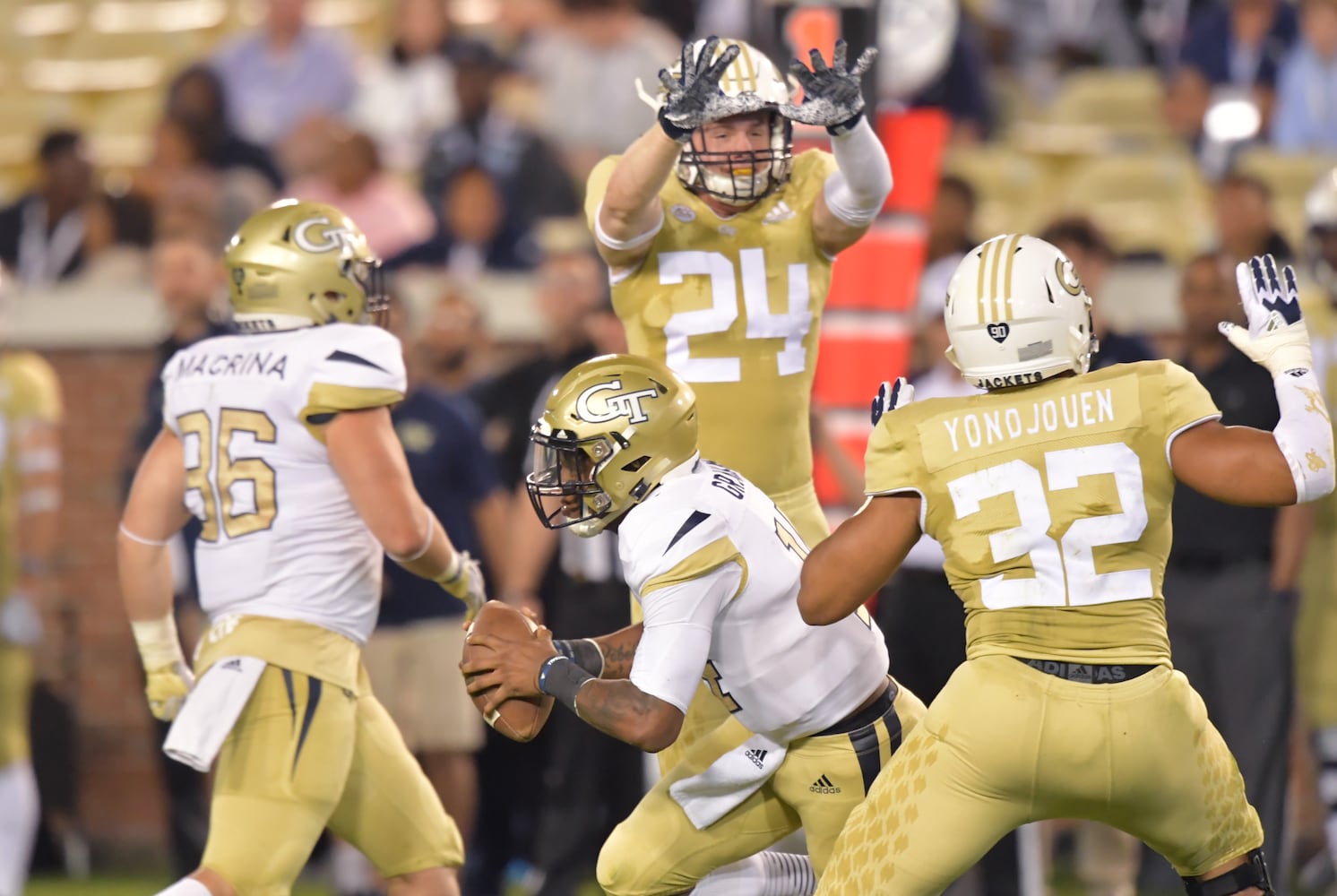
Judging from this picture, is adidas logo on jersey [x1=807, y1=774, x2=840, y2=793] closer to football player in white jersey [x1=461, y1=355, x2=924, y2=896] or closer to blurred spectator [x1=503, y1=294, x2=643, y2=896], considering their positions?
football player in white jersey [x1=461, y1=355, x2=924, y2=896]

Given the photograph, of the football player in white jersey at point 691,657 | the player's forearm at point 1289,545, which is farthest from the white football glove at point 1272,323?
the player's forearm at point 1289,545

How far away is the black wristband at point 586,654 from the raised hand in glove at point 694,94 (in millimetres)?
1166

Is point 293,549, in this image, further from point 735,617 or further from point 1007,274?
point 1007,274

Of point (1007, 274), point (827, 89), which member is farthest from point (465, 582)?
point (1007, 274)

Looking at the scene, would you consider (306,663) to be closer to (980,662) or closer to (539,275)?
(980,662)

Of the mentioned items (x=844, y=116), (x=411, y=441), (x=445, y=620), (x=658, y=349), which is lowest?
(x=445, y=620)

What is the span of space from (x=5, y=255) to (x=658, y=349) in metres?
5.66

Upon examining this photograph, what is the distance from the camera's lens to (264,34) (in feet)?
35.4

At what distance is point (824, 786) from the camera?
4242 millimetres

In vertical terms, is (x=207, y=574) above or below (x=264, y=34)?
below

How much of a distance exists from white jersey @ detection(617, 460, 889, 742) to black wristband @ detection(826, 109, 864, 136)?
0.84 m

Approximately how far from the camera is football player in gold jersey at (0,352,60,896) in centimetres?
662

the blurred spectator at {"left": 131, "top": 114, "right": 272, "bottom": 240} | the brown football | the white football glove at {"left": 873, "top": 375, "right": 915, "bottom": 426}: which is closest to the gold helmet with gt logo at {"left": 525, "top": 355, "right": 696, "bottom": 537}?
the brown football

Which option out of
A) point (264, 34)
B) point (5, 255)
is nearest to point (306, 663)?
point (5, 255)
